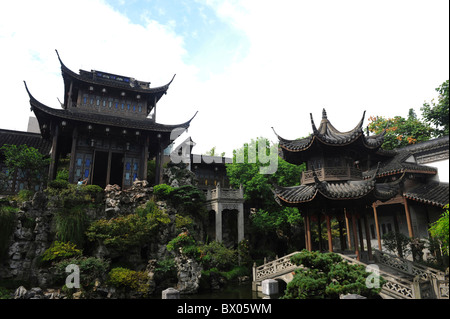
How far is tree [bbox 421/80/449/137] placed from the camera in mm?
5242

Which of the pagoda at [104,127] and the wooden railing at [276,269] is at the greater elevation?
the pagoda at [104,127]

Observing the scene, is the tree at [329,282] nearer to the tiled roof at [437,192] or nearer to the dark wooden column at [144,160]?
the tiled roof at [437,192]

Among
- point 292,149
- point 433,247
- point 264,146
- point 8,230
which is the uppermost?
point 264,146

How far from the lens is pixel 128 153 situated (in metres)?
21.5

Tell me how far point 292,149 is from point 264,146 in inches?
536

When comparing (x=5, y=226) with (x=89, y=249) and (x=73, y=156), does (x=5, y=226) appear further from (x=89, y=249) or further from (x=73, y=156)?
(x=73, y=156)

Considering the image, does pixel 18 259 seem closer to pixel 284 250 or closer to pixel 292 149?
pixel 292 149

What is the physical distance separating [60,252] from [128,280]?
3.36m

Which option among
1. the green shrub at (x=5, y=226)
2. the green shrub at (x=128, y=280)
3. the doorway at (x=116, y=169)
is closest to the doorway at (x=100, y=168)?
the doorway at (x=116, y=169)

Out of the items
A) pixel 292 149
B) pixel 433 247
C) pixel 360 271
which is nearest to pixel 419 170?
pixel 360 271

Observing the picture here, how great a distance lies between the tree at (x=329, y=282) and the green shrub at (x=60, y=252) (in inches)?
398

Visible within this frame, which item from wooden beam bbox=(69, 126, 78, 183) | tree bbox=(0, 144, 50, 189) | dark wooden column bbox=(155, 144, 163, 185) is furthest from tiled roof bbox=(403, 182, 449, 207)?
wooden beam bbox=(69, 126, 78, 183)

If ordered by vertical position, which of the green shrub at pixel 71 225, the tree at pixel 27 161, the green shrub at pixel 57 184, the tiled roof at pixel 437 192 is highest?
the tree at pixel 27 161

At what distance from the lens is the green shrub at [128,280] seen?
13461 millimetres
